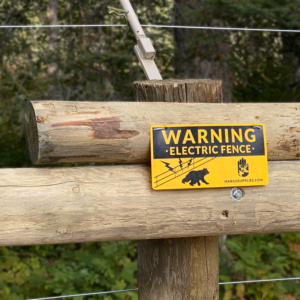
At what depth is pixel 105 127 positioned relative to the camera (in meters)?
1.63

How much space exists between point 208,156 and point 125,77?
360cm

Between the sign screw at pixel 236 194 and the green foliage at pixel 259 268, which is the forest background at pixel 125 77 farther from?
the sign screw at pixel 236 194

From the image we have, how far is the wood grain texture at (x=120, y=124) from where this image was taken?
5.20 ft

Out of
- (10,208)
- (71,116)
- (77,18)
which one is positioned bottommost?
(10,208)

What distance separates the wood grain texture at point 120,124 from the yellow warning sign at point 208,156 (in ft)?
0.13

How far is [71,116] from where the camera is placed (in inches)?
63.0

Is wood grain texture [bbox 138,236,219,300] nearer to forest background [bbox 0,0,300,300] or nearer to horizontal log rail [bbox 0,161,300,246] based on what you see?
horizontal log rail [bbox 0,161,300,246]

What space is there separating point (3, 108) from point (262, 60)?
3.24 meters

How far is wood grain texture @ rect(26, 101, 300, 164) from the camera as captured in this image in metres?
1.58

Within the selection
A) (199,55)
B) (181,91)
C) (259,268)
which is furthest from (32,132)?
(259,268)

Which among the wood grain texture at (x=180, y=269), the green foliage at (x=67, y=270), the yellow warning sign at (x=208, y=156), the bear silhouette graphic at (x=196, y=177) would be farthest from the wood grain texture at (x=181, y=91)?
the green foliage at (x=67, y=270)

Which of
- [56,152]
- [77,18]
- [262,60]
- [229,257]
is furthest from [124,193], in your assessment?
[77,18]

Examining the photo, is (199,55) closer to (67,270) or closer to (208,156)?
(67,270)

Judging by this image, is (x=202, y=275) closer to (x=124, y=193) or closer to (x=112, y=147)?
(x=124, y=193)
